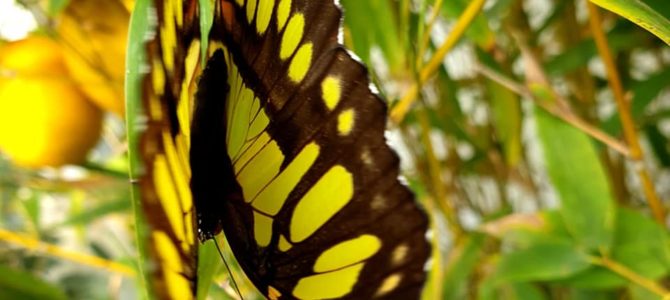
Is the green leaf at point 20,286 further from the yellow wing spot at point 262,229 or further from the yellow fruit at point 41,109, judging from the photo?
the yellow wing spot at point 262,229

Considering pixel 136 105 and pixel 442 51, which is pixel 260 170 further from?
pixel 442 51

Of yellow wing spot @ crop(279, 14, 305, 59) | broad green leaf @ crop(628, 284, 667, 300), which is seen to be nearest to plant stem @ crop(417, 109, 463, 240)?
broad green leaf @ crop(628, 284, 667, 300)

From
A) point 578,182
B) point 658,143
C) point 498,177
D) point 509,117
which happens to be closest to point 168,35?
point 578,182

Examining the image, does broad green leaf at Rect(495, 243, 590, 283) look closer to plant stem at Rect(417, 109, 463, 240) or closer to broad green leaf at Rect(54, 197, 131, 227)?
plant stem at Rect(417, 109, 463, 240)

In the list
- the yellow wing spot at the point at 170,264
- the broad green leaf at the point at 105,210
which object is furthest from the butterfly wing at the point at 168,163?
the broad green leaf at the point at 105,210

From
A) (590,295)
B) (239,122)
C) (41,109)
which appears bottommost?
(590,295)
